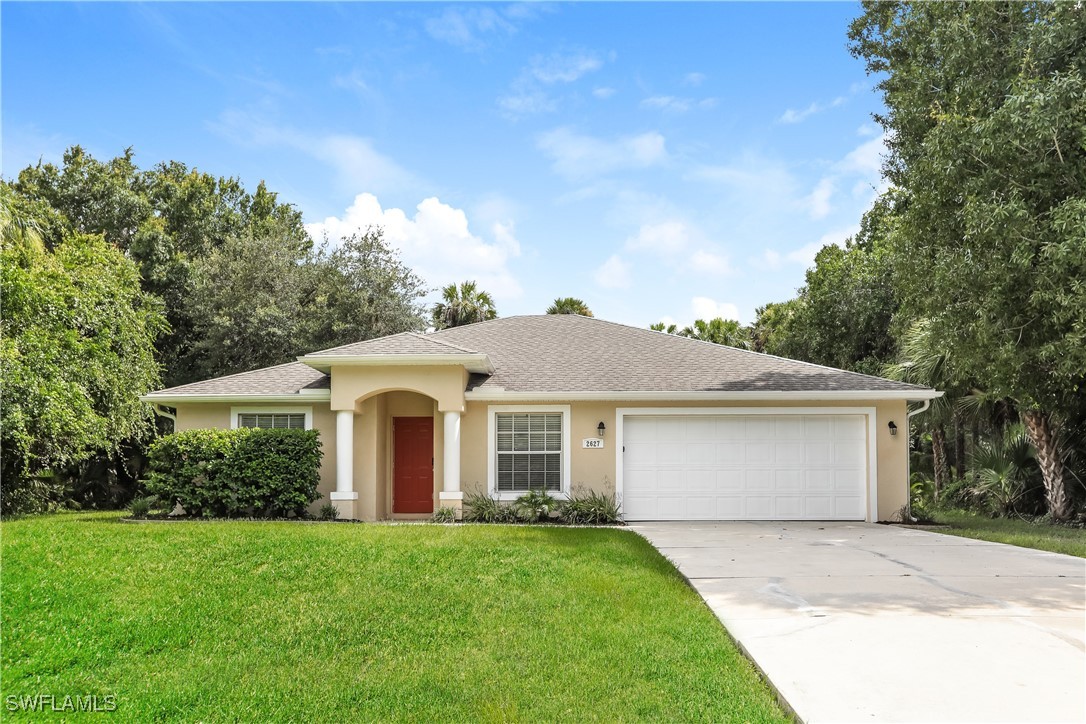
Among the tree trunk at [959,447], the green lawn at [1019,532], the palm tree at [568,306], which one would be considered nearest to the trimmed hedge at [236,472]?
the green lawn at [1019,532]

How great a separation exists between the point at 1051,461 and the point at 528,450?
423 inches

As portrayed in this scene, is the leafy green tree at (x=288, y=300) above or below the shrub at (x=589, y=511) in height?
above

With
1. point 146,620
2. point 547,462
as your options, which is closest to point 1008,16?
point 547,462

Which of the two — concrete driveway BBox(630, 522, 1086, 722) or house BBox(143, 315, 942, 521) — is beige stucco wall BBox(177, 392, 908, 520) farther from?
concrete driveway BBox(630, 522, 1086, 722)

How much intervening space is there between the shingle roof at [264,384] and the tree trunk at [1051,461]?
1447 cm

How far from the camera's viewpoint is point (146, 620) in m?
5.97

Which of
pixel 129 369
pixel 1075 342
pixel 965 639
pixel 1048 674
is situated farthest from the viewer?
pixel 129 369

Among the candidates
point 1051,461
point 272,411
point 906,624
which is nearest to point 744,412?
point 1051,461

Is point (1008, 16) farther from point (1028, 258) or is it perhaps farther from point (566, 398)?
point (566, 398)

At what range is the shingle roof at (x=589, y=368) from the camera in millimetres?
14445

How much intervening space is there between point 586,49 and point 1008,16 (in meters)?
7.50

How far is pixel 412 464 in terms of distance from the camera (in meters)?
15.6

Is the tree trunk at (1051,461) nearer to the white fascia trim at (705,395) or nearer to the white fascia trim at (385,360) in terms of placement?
the white fascia trim at (705,395)

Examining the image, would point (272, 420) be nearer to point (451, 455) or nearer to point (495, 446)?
point (451, 455)
